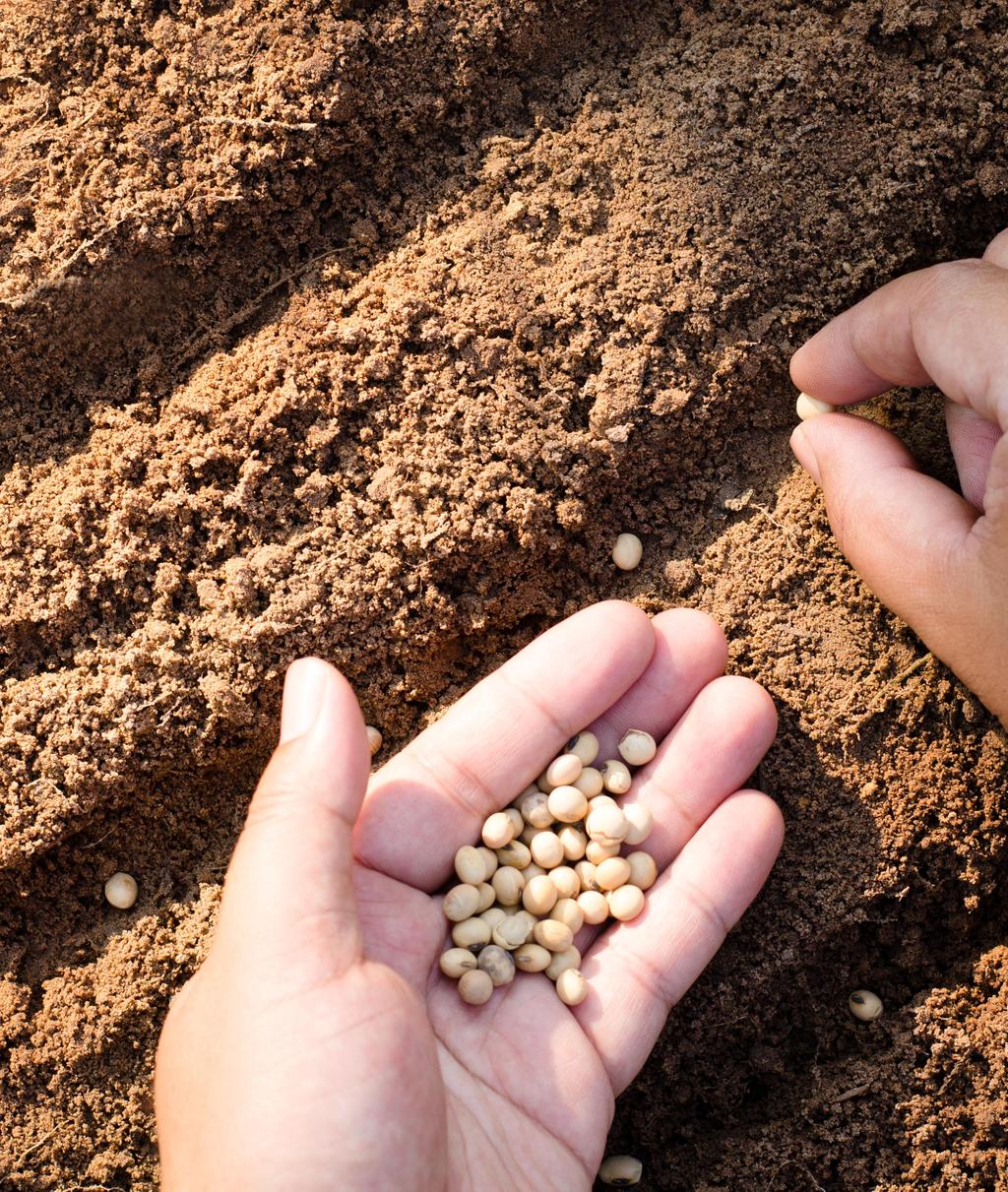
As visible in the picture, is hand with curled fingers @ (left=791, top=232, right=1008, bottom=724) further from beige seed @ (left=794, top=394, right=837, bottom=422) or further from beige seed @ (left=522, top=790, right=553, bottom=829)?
beige seed @ (left=522, top=790, right=553, bottom=829)

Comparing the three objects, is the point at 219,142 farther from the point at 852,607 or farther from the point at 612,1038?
the point at 612,1038

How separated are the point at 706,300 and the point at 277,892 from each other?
5.00 feet

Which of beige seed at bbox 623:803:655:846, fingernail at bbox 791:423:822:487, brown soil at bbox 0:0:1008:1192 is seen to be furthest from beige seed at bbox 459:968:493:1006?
fingernail at bbox 791:423:822:487

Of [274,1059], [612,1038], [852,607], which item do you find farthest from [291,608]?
[852,607]

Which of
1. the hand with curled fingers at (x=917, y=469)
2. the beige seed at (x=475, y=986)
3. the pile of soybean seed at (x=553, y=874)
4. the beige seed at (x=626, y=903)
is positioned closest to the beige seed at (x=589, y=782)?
the pile of soybean seed at (x=553, y=874)

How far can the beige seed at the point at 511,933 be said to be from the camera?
219 cm

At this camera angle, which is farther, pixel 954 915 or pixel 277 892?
pixel 954 915

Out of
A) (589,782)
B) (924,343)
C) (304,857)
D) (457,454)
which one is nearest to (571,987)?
(589,782)

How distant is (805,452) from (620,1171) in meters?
1.63

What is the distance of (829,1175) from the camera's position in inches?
93.8

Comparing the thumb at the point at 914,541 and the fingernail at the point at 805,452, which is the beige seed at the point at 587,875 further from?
the fingernail at the point at 805,452

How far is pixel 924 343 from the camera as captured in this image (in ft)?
7.23

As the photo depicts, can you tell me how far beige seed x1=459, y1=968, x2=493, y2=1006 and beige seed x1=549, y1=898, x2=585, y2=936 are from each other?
21cm

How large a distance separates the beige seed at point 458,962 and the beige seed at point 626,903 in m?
0.32
